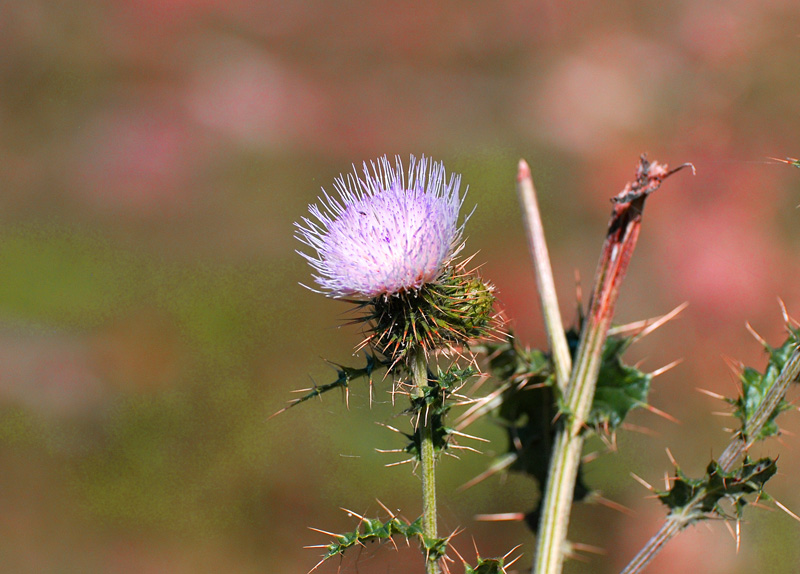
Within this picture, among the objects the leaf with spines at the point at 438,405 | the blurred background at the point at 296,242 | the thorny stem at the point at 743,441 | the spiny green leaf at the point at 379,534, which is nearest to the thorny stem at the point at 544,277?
the leaf with spines at the point at 438,405

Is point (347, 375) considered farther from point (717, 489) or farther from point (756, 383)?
point (756, 383)

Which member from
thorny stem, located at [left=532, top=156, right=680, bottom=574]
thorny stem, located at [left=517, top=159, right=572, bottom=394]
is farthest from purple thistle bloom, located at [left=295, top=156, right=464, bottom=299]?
thorny stem, located at [left=532, top=156, right=680, bottom=574]

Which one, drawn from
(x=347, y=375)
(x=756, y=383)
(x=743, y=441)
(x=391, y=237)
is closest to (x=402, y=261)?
(x=391, y=237)

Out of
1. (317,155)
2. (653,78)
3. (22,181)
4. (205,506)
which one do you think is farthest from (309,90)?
(205,506)

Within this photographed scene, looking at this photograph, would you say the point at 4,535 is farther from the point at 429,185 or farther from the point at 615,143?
the point at 615,143

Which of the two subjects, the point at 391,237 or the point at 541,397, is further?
the point at 541,397

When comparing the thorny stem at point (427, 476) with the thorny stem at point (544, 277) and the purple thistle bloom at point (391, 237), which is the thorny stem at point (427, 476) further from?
the thorny stem at point (544, 277)

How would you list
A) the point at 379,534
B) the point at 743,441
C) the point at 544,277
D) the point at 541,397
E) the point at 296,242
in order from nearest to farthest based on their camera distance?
the point at 379,534, the point at 743,441, the point at 544,277, the point at 541,397, the point at 296,242
